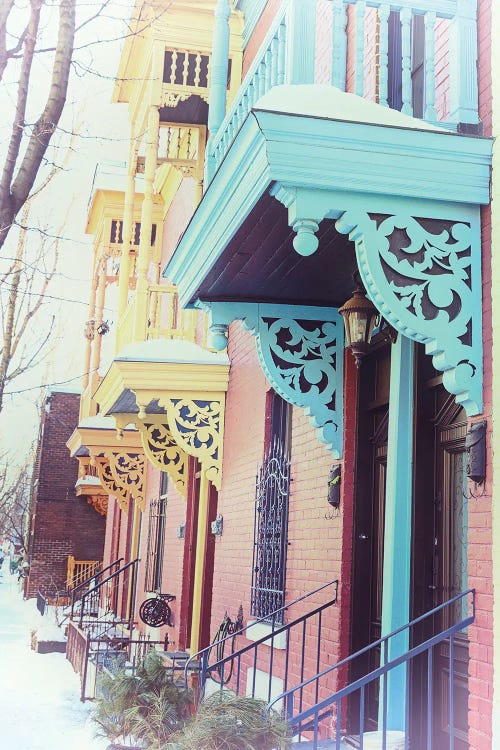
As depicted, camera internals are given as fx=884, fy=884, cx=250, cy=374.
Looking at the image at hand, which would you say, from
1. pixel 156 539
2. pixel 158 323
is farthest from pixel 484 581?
pixel 156 539

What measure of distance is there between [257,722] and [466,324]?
2422mm

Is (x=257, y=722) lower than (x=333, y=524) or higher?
lower

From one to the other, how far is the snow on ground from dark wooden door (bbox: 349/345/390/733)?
6.43 feet

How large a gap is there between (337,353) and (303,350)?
0.80 feet

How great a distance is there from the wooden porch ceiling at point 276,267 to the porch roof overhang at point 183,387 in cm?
354

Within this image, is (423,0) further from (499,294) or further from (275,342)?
(275,342)

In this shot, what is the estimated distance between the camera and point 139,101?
36.1 ft

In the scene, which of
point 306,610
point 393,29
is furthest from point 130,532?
point 393,29

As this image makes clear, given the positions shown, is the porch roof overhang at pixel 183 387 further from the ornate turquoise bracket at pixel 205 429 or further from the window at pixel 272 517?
the window at pixel 272 517

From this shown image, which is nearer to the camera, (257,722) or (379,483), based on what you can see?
(257,722)

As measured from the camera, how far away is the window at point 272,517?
7594 millimetres

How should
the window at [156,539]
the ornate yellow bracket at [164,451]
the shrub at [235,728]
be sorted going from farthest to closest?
1. the window at [156,539]
2. the ornate yellow bracket at [164,451]
3. the shrub at [235,728]

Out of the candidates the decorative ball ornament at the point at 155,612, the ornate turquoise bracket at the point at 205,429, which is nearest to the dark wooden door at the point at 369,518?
the ornate turquoise bracket at the point at 205,429

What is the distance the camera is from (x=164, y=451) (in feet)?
37.7
